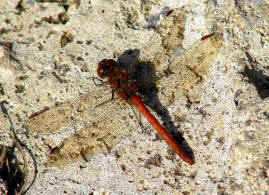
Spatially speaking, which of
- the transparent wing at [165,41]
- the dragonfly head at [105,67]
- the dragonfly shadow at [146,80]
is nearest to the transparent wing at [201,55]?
the transparent wing at [165,41]

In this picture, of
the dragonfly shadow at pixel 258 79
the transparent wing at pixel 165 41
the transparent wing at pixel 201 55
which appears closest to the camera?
the dragonfly shadow at pixel 258 79

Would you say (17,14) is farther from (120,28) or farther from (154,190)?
(154,190)

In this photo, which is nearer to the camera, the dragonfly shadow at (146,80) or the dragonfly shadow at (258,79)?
the dragonfly shadow at (258,79)

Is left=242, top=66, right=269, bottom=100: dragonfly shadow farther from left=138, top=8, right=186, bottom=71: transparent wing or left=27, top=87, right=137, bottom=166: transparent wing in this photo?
left=27, top=87, right=137, bottom=166: transparent wing

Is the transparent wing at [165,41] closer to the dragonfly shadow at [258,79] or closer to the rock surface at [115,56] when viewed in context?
the rock surface at [115,56]

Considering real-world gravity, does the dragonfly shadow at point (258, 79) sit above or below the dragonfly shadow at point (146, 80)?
above

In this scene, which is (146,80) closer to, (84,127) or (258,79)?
(84,127)

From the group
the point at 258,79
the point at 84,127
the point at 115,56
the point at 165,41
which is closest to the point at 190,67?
Answer: the point at 165,41
